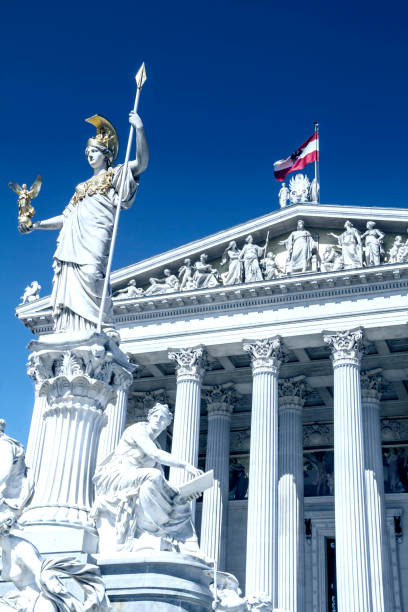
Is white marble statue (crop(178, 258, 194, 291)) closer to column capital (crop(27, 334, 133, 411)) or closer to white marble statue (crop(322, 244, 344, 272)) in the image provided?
white marble statue (crop(322, 244, 344, 272))

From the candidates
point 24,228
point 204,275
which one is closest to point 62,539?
point 24,228

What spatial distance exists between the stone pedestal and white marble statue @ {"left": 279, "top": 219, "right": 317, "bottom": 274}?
2187 cm

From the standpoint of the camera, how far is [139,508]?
28.9ft

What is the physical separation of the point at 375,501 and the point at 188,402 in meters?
8.44

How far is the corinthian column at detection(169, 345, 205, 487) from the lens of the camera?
29828 mm

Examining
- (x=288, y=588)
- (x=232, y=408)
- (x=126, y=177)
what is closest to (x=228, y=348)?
(x=232, y=408)

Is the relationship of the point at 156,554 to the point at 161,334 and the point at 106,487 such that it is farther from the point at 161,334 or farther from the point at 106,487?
the point at 161,334

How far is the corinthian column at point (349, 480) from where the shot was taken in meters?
25.3

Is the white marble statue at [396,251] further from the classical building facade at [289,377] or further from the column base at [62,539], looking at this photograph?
the column base at [62,539]

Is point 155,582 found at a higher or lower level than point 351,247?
lower

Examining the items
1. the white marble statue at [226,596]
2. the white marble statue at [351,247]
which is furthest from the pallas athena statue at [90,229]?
the white marble statue at [351,247]

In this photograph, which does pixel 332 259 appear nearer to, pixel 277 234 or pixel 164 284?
pixel 277 234

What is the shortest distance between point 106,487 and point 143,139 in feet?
17.6

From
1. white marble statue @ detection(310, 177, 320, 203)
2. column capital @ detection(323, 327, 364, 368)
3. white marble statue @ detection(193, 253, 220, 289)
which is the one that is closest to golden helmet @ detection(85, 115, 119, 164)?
column capital @ detection(323, 327, 364, 368)
